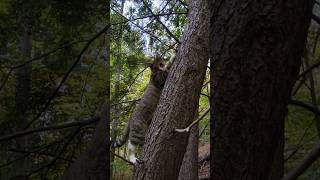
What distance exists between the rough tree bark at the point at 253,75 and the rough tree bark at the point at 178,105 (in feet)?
2.98

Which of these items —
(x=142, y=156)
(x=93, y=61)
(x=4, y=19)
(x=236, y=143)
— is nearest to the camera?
(x=236, y=143)

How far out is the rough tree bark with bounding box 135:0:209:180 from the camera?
1.44 metres

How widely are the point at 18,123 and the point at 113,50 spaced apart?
36cm

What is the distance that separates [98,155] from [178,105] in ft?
1.05

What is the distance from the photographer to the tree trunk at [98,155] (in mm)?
1271

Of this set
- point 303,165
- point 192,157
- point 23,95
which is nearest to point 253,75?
point 303,165

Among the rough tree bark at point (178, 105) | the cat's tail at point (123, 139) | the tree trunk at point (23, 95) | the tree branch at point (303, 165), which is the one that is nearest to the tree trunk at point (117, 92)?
the cat's tail at point (123, 139)

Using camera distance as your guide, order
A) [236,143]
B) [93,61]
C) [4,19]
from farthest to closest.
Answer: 1. [93,61]
2. [4,19]
3. [236,143]

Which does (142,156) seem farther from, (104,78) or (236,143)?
(236,143)

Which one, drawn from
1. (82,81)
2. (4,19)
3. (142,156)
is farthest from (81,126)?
(4,19)

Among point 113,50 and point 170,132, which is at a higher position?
point 113,50

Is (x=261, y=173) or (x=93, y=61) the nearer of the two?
(x=261, y=173)

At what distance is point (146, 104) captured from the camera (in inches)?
60.0

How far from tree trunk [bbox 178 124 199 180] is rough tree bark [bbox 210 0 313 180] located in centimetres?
101
